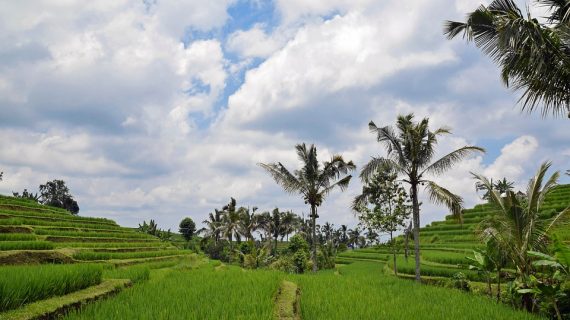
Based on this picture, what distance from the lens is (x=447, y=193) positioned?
55.0 ft

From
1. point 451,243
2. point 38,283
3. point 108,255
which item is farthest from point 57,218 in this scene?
point 451,243

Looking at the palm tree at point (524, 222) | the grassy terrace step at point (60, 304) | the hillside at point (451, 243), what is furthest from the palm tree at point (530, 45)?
the hillside at point (451, 243)

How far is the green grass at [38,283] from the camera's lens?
17.4 ft

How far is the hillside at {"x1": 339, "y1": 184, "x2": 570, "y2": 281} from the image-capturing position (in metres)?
22.7

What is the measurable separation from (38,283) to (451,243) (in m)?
34.4

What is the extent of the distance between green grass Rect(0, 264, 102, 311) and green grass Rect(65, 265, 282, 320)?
727mm

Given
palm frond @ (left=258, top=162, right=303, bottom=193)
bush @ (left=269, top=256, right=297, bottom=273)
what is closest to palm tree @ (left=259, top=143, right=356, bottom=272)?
palm frond @ (left=258, top=162, right=303, bottom=193)

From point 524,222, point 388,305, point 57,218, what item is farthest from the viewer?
point 57,218

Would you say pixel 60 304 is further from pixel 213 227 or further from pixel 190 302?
pixel 213 227

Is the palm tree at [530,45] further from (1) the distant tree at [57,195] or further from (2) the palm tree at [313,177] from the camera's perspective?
(1) the distant tree at [57,195]

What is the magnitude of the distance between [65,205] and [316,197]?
218 feet

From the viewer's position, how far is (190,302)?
6957 mm

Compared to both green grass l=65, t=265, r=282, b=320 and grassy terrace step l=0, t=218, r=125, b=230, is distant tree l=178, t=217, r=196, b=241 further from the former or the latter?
green grass l=65, t=265, r=282, b=320

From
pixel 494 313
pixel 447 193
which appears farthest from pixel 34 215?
pixel 494 313
